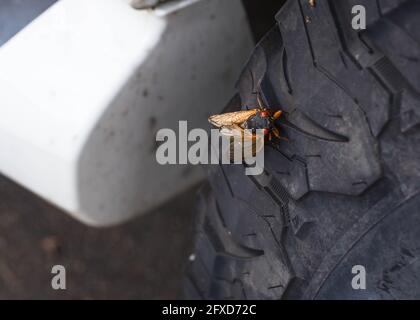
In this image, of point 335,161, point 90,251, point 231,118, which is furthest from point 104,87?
point 90,251

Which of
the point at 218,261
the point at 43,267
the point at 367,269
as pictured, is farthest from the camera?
the point at 43,267

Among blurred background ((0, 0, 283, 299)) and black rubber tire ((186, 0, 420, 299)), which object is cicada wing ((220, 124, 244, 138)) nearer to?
black rubber tire ((186, 0, 420, 299))

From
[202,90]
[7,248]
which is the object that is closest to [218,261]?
[202,90]

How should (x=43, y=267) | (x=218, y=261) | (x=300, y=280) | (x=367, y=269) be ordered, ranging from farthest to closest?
(x=43, y=267), (x=218, y=261), (x=300, y=280), (x=367, y=269)

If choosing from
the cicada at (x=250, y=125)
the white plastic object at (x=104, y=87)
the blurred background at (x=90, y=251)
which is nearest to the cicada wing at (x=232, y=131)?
the cicada at (x=250, y=125)

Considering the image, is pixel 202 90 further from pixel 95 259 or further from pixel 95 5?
pixel 95 259

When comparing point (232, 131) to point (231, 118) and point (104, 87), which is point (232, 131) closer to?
point (231, 118)

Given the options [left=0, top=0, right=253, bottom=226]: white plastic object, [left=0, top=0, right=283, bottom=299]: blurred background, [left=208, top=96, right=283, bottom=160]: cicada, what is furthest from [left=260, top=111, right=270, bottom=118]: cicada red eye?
[left=0, top=0, right=283, bottom=299]: blurred background

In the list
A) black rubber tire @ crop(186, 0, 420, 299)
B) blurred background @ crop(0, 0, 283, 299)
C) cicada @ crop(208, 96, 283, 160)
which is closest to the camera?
black rubber tire @ crop(186, 0, 420, 299)
